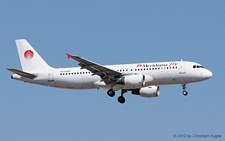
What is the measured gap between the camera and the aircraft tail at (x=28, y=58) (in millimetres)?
65037

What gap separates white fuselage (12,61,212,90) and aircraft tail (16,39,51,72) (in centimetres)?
106

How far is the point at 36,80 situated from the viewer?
63094mm

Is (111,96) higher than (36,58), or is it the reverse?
(36,58)

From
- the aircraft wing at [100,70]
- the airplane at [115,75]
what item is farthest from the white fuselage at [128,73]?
the aircraft wing at [100,70]

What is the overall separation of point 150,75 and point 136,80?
1569mm

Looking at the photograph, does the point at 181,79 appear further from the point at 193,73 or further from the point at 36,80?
the point at 36,80

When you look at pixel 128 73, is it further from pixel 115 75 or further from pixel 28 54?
pixel 28 54

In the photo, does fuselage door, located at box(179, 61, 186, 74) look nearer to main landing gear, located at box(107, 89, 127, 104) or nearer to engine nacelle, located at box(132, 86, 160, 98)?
engine nacelle, located at box(132, 86, 160, 98)

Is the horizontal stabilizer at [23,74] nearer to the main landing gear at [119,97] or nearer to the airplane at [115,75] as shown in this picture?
the airplane at [115,75]

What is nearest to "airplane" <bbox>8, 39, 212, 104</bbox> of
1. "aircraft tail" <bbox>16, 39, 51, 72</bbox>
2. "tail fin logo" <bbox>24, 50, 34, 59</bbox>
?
"aircraft tail" <bbox>16, 39, 51, 72</bbox>

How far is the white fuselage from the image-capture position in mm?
58625

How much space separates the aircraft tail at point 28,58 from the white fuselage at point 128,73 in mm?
1058

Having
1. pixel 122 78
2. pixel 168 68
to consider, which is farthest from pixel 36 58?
pixel 168 68

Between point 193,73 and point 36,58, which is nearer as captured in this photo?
point 193,73
